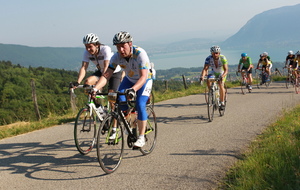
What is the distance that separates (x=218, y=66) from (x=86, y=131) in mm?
5810

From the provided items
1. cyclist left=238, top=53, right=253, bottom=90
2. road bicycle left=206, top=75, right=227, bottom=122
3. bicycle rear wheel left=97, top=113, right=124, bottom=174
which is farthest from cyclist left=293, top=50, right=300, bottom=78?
bicycle rear wheel left=97, top=113, right=124, bottom=174

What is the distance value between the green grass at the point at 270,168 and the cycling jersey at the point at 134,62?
7.34 ft

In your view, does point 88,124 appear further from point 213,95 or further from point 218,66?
point 218,66

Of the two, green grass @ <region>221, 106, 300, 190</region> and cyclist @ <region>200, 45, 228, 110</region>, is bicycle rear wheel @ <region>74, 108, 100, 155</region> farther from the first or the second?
cyclist @ <region>200, 45, 228, 110</region>

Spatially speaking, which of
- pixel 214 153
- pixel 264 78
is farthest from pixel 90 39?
pixel 264 78

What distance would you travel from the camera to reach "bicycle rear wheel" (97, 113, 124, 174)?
443cm

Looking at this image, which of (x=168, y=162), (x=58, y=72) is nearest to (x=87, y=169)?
(x=168, y=162)

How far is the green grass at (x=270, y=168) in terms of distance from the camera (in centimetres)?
343

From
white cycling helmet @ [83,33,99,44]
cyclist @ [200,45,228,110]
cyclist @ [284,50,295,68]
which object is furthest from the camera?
cyclist @ [284,50,295,68]

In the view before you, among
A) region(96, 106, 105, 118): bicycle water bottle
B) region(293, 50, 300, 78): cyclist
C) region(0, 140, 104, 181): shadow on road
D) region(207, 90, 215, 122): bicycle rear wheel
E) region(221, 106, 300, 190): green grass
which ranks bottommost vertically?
region(0, 140, 104, 181): shadow on road

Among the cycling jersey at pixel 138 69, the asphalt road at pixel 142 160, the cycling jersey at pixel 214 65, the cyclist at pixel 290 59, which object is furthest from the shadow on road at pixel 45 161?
the cyclist at pixel 290 59

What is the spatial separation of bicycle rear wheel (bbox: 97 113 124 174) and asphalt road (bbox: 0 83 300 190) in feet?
0.44

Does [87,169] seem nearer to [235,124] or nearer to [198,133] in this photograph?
[198,133]

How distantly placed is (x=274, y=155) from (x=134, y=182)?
217 centimetres
